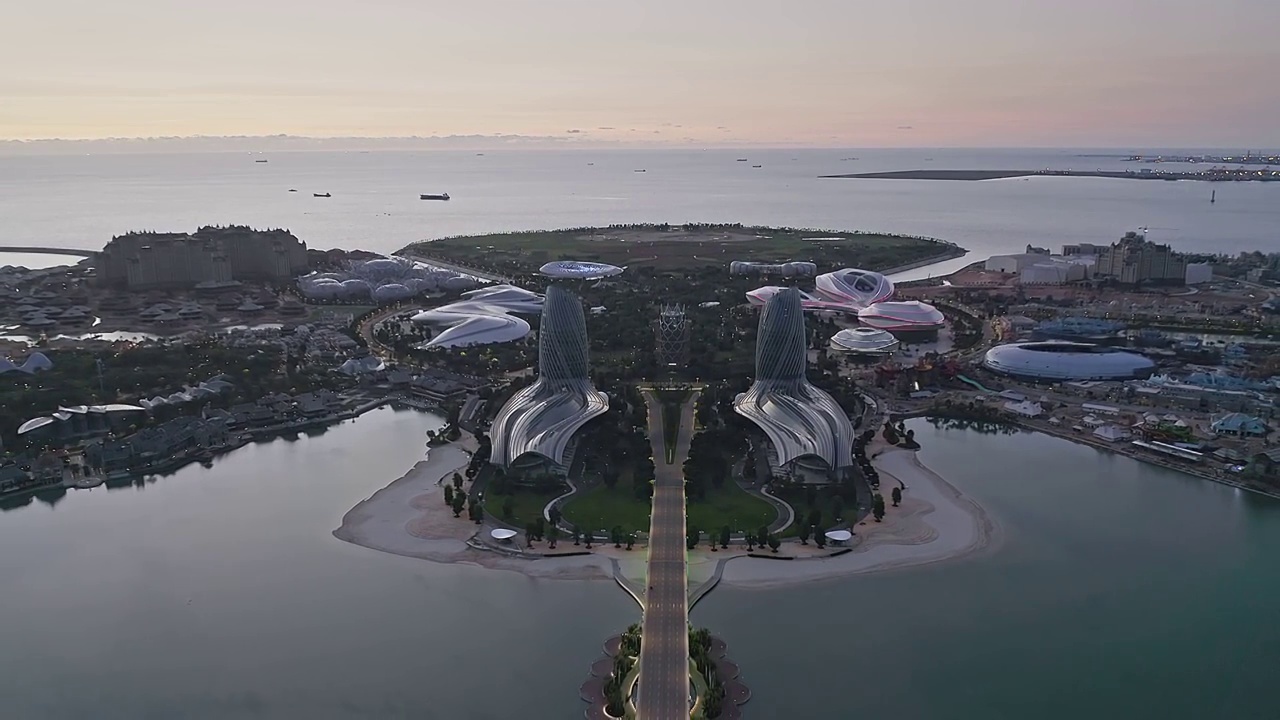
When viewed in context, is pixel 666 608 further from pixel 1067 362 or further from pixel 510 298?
pixel 510 298

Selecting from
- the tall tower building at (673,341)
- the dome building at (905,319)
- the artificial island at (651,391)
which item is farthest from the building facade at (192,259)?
the dome building at (905,319)

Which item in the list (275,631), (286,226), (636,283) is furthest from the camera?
(286,226)

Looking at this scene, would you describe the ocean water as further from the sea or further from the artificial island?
the sea

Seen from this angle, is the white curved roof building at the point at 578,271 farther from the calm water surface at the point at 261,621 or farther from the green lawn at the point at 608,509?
the green lawn at the point at 608,509

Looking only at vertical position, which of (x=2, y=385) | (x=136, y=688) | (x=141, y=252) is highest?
(x=141, y=252)

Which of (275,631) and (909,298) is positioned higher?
(909,298)

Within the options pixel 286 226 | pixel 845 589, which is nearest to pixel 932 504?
pixel 845 589

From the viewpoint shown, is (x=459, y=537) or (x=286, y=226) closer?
(x=459, y=537)

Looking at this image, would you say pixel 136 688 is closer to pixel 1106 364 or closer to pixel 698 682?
pixel 698 682
